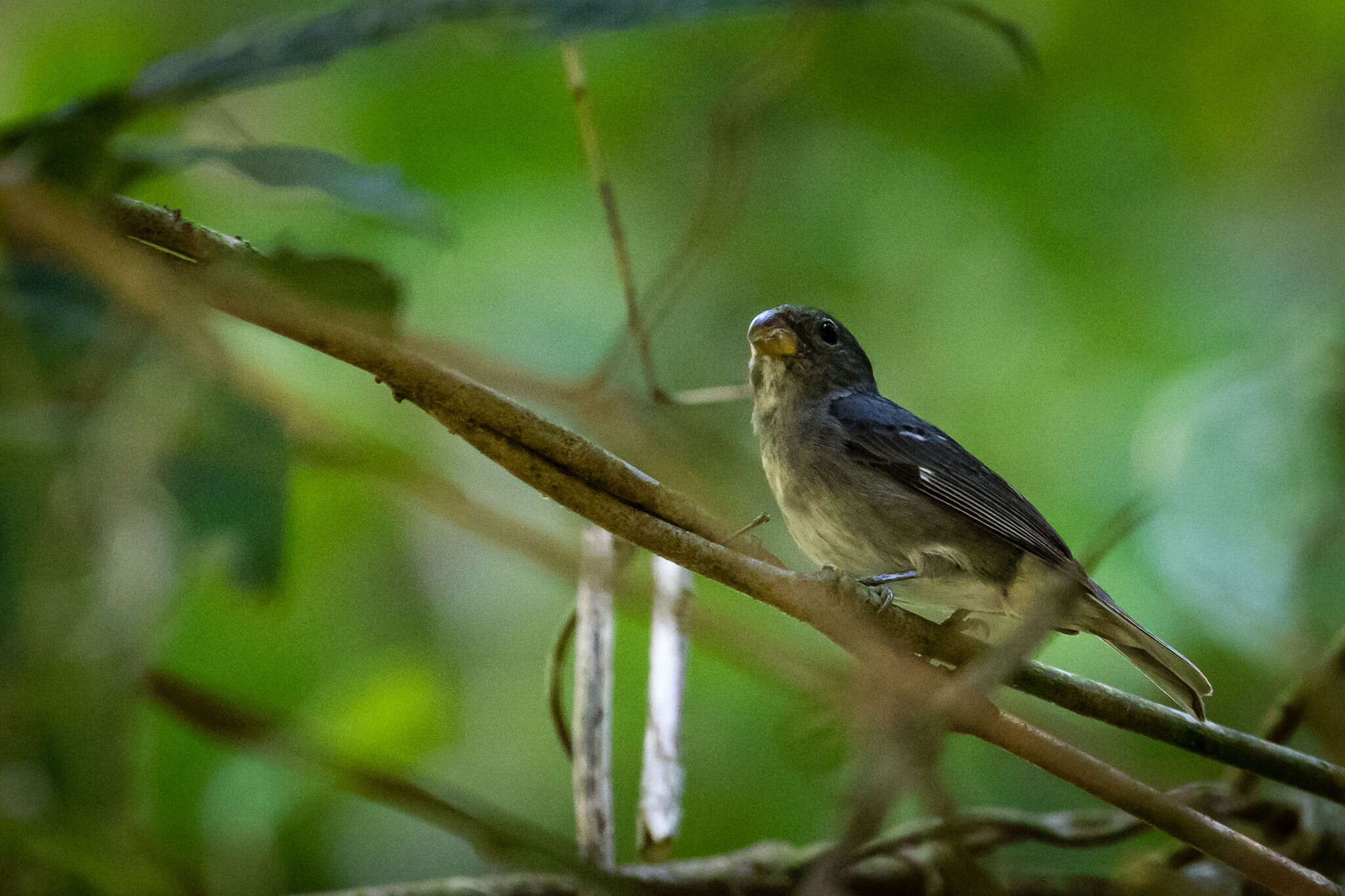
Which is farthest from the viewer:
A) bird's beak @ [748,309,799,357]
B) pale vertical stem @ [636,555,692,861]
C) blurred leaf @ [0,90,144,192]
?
bird's beak @ [748,309,799,357]

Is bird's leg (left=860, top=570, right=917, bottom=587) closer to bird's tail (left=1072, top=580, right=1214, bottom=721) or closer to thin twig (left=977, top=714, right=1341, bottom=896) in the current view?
bird's tail (left=1072, top=580, right=1214, bottom=721)

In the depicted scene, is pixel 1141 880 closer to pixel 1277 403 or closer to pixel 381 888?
Result: pixel 381 888

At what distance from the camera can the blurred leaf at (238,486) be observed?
1373mm

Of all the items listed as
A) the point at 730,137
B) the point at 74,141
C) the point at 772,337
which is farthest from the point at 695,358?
the point at 74,141

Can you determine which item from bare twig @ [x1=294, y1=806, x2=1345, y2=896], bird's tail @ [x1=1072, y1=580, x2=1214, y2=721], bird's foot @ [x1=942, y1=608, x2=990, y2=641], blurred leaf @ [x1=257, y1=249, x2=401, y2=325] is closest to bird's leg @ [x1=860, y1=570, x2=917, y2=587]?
bird's foot @ [x1=942, y1=608, x2=990, y2=641]

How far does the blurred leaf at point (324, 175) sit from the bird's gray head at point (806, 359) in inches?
42.3

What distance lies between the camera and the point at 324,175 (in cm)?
136

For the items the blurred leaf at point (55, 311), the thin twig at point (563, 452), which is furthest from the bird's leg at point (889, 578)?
the blurred leaf at point (55, 311)

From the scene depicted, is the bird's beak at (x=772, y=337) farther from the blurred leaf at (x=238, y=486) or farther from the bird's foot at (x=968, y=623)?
the blurred leaf at (x=238, y=486)

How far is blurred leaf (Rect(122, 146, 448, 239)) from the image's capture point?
4.37 ft

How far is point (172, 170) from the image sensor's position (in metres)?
1.63

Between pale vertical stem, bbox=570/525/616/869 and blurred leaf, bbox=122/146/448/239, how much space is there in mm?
503

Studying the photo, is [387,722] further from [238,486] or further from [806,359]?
[806,359]

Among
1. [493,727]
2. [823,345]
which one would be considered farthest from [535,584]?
[823,345]
